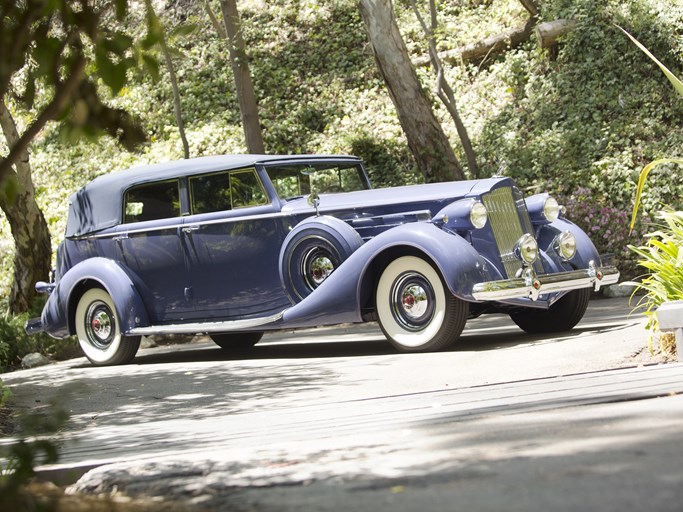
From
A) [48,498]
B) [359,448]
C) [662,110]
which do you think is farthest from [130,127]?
[662,110]

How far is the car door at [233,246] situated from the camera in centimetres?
909

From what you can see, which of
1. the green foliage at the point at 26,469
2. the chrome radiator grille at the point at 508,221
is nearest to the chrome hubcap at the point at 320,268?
the chrome radiator grille at the point at 508,221

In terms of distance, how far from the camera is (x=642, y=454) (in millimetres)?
3475

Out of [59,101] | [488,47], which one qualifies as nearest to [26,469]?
[59,101]

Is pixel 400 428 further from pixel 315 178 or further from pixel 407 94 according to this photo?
pixel 407 94

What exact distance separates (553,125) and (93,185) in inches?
332

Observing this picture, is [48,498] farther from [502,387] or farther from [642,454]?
[502,387]

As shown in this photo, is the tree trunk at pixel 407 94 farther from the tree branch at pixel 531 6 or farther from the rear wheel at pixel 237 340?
the rear wheel at pixel 237 340

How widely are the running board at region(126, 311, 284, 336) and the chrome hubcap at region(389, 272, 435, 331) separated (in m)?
1.12

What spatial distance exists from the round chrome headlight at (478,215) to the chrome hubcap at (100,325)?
3.78 metres

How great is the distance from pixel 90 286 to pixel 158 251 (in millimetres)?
876

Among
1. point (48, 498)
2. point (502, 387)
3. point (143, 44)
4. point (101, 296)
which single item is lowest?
point (502, 387)

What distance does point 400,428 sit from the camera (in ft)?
14.9

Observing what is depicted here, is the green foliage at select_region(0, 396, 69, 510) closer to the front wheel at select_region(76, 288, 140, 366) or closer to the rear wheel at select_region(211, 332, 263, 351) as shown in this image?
the front wheel at select_region(76, 288, 140, 366)
